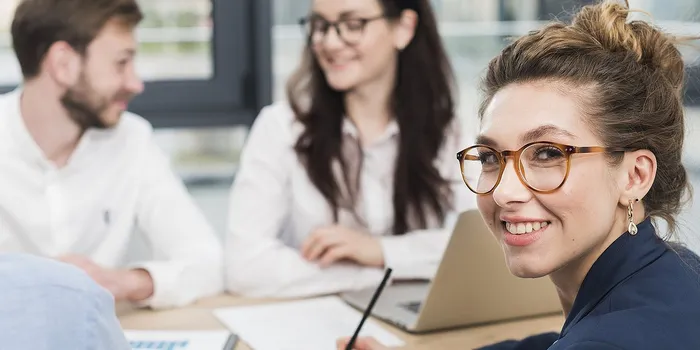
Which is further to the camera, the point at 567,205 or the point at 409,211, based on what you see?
the point at 409,211

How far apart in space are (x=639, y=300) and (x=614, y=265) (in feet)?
0.25

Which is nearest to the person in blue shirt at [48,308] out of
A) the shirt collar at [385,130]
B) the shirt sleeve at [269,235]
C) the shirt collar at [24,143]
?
the shirt sleeve at [269,235]

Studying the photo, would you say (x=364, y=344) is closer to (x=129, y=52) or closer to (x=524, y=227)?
(x=524, y=227)

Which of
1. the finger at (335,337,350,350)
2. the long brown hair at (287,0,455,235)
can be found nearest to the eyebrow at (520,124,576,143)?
the finger at (335,337,350,350)

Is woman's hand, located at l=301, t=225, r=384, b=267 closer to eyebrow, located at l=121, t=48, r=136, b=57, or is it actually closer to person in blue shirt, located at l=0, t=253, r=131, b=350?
eyebrow, located at l=121, t=48, r=136, b=57

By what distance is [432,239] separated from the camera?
1972 millimetres

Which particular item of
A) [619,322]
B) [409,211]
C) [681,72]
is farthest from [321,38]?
[619,322]

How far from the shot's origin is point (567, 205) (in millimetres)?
1012

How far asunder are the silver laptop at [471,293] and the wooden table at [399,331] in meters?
0.02

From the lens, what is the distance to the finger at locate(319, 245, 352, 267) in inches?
71.2

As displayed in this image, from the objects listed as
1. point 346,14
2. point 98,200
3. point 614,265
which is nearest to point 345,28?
point 346,14

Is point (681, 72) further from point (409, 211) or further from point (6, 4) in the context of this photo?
point (6, 4)

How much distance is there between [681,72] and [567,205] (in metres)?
0.28

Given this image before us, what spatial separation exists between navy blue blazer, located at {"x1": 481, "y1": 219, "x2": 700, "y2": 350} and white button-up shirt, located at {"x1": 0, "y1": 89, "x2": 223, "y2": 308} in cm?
100
